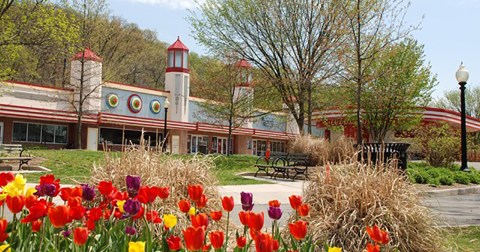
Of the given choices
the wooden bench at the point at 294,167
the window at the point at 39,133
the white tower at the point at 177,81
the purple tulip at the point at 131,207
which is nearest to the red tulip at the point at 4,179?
the purple tulip at the point at 131,207

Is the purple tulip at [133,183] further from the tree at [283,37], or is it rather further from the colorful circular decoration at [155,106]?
the colorful circular decoration at [155,106]

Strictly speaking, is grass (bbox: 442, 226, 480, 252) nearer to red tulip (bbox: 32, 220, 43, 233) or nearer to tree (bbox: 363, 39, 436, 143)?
red tulip (bbox: 32, 220, 43, 233)

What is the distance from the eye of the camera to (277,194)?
1256 cm

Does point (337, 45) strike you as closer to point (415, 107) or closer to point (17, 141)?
point (415, 107)

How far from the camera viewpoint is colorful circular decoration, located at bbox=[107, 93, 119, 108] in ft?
119

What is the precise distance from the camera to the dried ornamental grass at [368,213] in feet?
14.6

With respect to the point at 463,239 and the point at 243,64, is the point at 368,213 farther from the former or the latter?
the point at 243,64

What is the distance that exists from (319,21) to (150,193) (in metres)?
23.0

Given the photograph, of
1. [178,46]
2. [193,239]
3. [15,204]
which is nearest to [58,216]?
[15,204]

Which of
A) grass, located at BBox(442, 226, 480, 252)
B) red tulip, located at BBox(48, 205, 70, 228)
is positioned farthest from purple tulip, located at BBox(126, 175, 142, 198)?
grass, located at BBox(442, 226, 480, 252)

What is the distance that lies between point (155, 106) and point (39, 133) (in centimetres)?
975

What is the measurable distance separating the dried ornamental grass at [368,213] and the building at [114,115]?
71.9 ft

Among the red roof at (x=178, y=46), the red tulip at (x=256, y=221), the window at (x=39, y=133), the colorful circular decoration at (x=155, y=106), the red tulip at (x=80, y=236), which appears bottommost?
the red tulip at (x=80, y=236)

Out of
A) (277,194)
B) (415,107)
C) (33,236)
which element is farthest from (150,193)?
(415,107)
